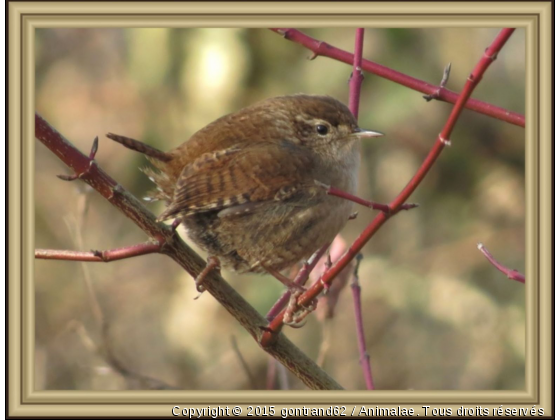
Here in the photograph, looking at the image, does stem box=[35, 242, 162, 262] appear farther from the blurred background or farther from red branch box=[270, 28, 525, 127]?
the blurred background

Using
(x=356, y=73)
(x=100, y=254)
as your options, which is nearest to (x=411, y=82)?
(x=356, y=73)

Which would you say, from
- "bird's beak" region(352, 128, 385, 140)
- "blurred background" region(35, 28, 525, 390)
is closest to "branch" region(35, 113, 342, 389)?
"bird's beak" region(352, 128, 385, 140)

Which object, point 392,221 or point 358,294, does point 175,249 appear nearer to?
point 358,294

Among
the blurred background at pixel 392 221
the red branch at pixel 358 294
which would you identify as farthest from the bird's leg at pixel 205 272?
→ the blurred background at pixel 392 221

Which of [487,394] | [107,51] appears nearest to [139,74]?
[107,51]

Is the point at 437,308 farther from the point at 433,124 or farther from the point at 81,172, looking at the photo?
the point at 81,172

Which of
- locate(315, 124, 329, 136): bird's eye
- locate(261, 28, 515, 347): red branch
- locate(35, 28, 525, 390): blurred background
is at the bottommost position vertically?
locate(35, 28, 525, 390): blurred background

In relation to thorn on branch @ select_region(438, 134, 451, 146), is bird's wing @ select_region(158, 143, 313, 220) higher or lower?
lower

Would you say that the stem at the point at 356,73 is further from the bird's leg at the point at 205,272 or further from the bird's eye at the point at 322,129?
the bird's leg at the point at 205,272
